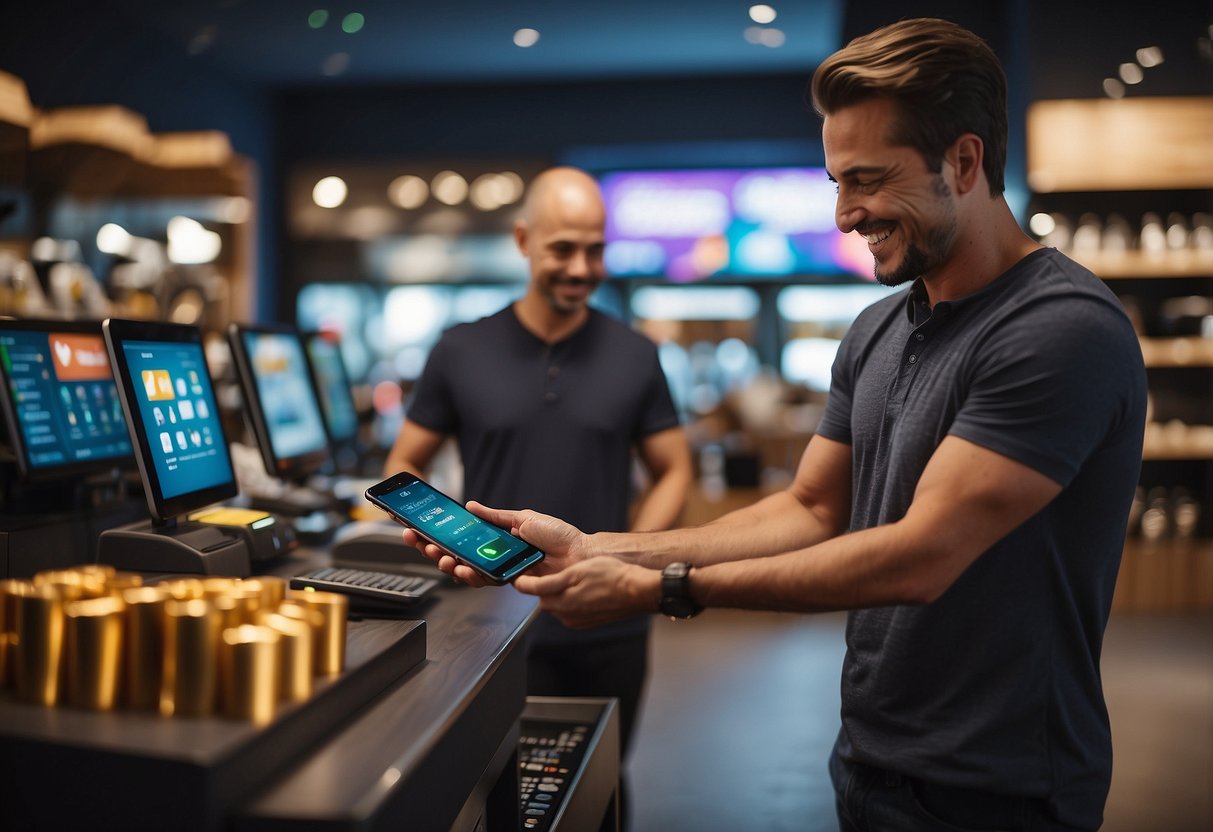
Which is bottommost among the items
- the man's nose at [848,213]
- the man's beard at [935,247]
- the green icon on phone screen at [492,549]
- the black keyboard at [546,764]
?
the black keyboard at [546,764]

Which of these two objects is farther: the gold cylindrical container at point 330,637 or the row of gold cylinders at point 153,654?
the gold cylindrical container at point 330,637

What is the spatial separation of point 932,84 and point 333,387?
2.23 meters

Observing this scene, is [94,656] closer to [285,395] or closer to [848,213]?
[848,213]

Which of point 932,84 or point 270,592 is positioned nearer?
point 270,592

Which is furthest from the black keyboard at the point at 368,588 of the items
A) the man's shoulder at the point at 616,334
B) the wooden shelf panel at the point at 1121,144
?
the wooden shelf panel at the point at 1121,144

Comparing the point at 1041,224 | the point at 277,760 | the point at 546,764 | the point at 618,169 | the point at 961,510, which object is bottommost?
the point at 546,764

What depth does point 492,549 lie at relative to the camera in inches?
59.2

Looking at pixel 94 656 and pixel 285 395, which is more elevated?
pixel 285 395

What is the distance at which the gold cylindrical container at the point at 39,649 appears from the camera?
40.4 inches

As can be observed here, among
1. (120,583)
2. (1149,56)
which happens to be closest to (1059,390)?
(120,583)

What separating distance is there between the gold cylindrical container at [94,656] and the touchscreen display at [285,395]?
1.42m

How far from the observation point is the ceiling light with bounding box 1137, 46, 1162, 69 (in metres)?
6.03

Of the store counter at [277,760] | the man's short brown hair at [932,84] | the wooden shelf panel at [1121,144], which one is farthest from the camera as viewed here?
the wooden shelf panel at [1121,144]

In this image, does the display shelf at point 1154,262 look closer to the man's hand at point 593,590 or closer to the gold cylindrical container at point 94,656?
the man's hand at point 593,590
